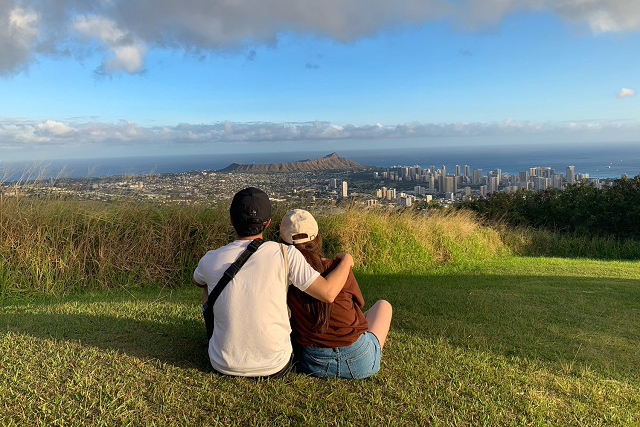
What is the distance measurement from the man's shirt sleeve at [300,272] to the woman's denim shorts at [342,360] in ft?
1.77

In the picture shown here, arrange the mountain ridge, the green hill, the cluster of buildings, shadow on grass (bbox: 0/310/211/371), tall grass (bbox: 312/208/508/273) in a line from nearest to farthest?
the green hill, shadow on grass (bbox: 0/310/211/371), tall grass (bbox: 312/208/508/273), the cluster of buildings, the mountain ridge

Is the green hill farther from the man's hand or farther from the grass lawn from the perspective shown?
the man's hand

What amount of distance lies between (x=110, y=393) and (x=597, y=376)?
3.51m

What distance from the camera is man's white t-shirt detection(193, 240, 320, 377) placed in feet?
8.70

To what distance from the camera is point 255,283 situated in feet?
8.71

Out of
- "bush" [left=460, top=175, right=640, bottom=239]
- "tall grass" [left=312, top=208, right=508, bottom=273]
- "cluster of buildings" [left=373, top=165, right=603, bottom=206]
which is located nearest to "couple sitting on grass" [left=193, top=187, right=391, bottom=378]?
"tall grass" [left=312, top=208, right=508, bottom=273]

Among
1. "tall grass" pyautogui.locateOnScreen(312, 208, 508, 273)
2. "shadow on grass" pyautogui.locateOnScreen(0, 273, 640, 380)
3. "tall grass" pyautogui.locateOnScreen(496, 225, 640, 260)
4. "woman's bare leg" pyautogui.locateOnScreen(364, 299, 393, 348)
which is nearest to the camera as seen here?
"woman's bare leg" pyautogui.locateOnScreen(364, 299, 393, 348)

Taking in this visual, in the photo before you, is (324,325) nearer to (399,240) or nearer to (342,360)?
(342,360)

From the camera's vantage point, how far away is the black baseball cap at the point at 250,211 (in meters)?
2.69

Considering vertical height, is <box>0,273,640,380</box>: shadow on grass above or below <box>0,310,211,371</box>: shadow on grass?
below

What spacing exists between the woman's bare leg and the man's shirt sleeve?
853mm

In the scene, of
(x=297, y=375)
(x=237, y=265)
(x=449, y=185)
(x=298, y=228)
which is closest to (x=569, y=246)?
(x=449, y=185)

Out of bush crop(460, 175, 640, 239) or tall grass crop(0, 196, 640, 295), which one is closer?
tall grass crop(0, 196, 640, 295)

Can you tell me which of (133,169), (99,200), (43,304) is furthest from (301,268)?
(133,169)
